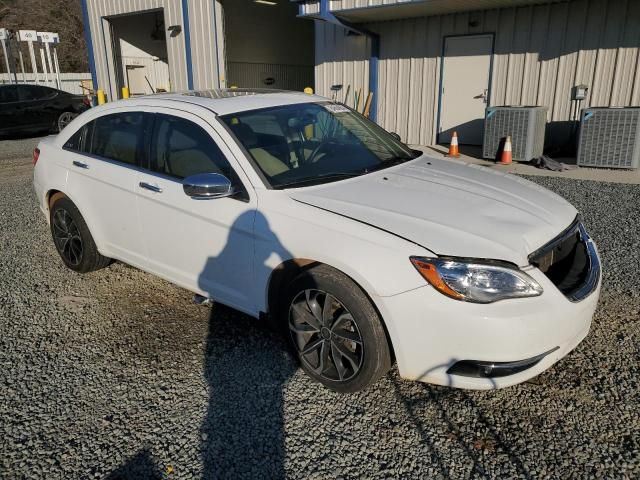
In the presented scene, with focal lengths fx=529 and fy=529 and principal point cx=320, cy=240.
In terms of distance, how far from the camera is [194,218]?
346cm

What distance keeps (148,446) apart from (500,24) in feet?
34.9

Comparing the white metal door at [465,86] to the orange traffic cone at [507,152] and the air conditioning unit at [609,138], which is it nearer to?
the orange traffic cone at [507,152]

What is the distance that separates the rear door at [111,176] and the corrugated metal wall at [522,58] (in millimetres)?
8891

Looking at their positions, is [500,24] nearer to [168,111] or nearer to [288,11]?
[168,111]

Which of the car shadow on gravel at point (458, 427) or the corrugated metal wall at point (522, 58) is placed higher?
the corrugated metal wall at point (522, 58)

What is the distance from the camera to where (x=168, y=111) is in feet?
12.5

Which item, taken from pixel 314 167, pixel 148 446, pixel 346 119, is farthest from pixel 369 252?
pixel 346 119

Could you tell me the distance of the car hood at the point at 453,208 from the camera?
104 inches

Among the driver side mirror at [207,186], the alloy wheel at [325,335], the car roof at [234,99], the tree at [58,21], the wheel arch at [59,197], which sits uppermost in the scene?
the tree at [58,21]

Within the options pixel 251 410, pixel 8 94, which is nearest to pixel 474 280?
pixel 251 410

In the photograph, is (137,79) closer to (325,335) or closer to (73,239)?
(73,239)

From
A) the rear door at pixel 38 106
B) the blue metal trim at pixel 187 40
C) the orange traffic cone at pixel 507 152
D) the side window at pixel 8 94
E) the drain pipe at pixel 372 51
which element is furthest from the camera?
the rear door at pixel 38 106

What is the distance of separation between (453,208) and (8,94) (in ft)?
51.1

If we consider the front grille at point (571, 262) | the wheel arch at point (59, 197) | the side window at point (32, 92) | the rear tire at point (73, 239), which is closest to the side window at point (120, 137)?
the wheel arch at point (59, 197)
